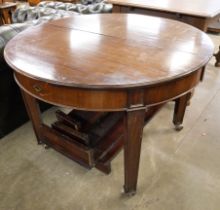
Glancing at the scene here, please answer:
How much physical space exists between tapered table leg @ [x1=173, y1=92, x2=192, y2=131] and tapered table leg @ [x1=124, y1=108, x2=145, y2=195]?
66cm

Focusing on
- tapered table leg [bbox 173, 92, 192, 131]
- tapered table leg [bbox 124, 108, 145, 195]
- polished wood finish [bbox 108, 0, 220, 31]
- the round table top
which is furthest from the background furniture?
tapered table leg [bbox 173, 92, 192, 131]

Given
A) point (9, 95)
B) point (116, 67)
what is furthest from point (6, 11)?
point (116, 67)

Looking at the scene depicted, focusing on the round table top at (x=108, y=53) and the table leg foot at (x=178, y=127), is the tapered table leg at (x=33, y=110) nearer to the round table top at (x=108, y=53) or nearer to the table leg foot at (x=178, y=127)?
the round table top at (x=108, y=53)

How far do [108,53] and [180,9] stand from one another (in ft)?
3.45

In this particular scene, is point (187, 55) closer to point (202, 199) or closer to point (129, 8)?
point (202, 199)

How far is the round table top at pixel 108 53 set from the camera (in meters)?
0.82

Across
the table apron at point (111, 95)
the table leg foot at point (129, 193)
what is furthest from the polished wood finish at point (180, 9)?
the table leg foot at point (129, 193)

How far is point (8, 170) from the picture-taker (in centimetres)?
143

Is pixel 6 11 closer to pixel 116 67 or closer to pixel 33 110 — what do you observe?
pixel 33 110

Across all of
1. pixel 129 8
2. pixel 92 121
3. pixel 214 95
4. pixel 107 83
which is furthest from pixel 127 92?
pixel 214 95

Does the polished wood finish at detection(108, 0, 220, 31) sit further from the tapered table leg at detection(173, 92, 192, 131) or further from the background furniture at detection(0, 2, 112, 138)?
the background furniture at detection(0, 2, 112, 138)

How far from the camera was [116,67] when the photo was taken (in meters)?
0.88

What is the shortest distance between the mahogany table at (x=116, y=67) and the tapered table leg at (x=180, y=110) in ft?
1.63

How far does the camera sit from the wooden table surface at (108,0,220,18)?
1.66 m
